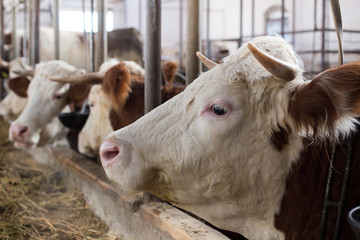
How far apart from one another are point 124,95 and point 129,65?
62 centimetres

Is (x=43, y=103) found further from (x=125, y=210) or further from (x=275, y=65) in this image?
(x=275, y=65)

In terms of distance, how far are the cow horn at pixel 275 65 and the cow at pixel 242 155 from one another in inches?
3.7

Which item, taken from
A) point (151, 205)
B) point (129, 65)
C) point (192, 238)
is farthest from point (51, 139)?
point (192, 238)

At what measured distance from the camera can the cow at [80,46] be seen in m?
8.29

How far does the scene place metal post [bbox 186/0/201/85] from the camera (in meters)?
2.57

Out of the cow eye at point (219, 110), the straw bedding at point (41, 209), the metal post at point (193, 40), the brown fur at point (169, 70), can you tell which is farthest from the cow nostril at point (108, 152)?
the brown fur at point (169, 70)

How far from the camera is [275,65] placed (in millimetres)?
1417

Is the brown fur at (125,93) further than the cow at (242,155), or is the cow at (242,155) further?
the brown fur at (125,93)

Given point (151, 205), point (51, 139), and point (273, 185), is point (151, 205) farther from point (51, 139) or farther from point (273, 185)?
point (51, 139)

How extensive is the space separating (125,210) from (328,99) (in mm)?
1825

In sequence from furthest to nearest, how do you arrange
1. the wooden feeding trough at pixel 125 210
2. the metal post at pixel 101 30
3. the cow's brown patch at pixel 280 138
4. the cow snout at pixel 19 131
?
the metal post at pixel 101 30 < the cow snout at pixel 19 131 < the wooden feeding trough at pixel 125 210 < the cow's brown patch at pixel 280 138

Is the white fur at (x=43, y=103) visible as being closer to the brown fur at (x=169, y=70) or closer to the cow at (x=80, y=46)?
the brown fur at (x=169, y=70)

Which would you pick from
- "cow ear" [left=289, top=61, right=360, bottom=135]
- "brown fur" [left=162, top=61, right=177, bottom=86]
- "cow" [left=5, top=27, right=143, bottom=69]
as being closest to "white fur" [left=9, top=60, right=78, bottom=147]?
"brown fur" [left=162, top=61, right=177, bottom=86]

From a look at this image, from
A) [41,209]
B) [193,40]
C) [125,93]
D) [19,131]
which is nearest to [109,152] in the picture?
[193,40]
